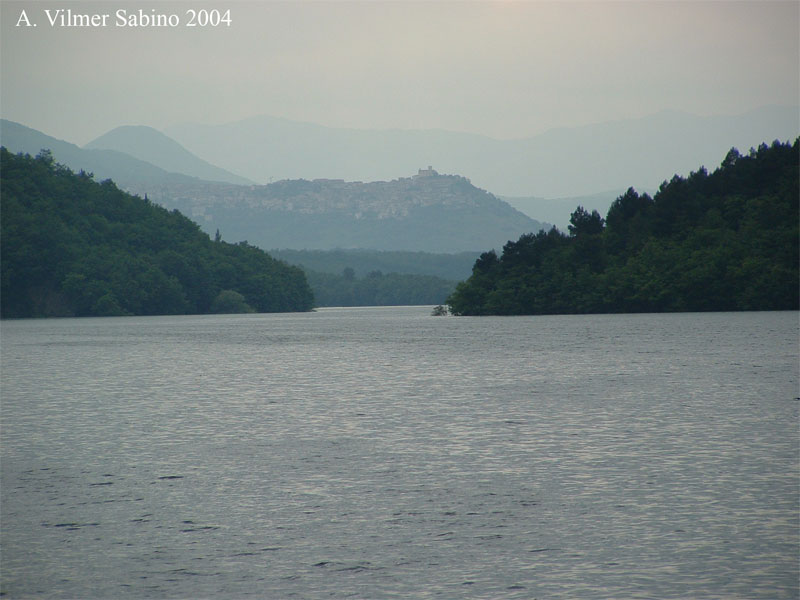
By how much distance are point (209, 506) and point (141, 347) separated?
2486 inches

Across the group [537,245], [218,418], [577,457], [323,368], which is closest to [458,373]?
[323,368]

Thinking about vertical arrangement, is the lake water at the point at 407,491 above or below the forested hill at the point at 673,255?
below

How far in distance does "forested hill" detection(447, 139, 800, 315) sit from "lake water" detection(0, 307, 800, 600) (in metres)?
109

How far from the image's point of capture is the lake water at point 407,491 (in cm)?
1168

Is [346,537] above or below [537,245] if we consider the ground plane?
below

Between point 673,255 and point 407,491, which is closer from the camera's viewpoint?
point 407,491

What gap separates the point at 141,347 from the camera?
251ft

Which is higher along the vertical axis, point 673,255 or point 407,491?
point 673,255

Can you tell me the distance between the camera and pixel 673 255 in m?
147

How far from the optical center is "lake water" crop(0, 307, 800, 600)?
1168 cm

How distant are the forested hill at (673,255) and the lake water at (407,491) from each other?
109 m

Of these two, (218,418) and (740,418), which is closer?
(740,418)

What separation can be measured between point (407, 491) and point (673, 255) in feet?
450

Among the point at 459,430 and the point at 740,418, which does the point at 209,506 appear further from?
the point at 740,418
